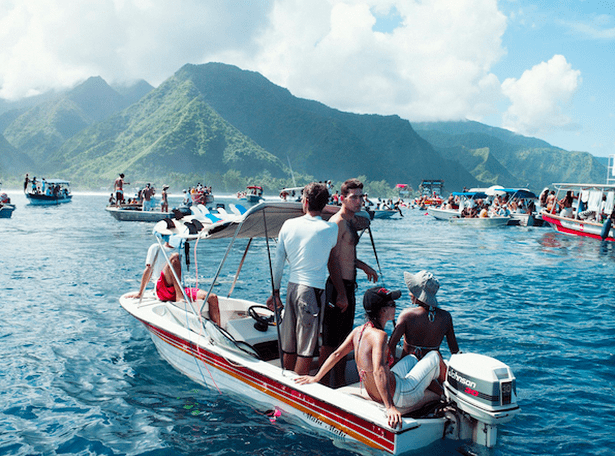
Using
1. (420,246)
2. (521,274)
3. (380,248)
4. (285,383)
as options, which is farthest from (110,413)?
(420,246)

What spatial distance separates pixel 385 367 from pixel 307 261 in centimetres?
134

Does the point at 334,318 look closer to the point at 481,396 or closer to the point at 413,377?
the point at 413,377

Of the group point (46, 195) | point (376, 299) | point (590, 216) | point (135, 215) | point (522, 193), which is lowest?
point (135, 215)

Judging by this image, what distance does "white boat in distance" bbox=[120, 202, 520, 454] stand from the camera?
4383 millimetres

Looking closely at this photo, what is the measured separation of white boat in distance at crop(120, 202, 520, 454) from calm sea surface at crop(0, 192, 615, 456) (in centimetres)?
21

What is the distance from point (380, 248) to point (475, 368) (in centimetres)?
1950

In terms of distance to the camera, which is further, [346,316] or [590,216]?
[590,216]

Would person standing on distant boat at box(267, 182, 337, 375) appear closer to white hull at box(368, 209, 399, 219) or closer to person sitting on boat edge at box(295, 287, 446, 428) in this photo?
person sitting on boat edge at box(295, 287, 446, 428)

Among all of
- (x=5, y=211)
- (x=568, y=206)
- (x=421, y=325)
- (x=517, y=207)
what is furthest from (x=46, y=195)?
(x=421, y=325)

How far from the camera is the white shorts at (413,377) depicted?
15.0 ft

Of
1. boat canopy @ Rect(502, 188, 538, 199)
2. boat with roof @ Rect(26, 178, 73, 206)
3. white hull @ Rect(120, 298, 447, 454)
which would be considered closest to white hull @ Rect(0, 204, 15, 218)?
boat with roof @ Rect(26, 178, 73, 206)

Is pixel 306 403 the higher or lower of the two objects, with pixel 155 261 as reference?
lower

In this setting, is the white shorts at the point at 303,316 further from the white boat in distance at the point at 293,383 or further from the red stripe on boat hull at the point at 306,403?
the red stripe on boat hull at the point at 306,403

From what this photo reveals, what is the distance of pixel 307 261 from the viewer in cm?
492
